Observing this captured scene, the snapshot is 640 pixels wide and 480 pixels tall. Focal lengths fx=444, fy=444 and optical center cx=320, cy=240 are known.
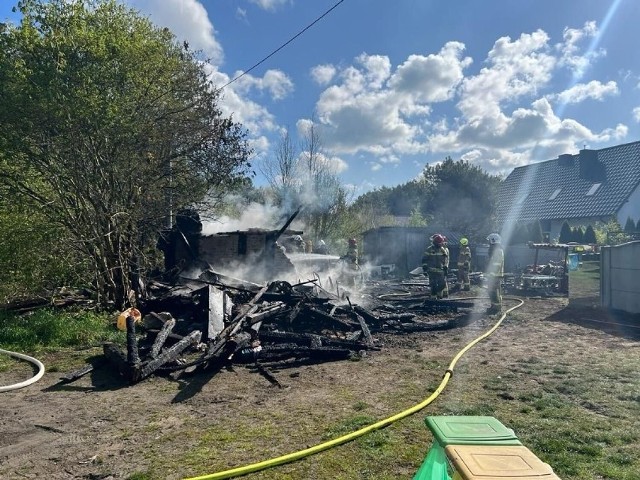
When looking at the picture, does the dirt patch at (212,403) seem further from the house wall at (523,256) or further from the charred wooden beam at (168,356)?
the house wall at (523,256)

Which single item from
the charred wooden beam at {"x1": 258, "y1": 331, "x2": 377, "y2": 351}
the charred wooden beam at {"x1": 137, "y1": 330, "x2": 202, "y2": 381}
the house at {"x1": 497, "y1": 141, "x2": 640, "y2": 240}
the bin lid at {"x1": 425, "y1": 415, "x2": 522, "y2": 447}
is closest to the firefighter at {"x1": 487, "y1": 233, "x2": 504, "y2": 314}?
the charred wooden beam at {"x1": 258, "y1": 331, "x2": 377, "y2": 351}

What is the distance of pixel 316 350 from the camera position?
7492 mm

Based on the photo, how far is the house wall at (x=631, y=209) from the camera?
2842 cm

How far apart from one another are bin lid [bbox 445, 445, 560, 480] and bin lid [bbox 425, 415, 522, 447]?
0.05 metres

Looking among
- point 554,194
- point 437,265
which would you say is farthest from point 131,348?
point 554,194

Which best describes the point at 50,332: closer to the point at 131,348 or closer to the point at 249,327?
the point at 131,348

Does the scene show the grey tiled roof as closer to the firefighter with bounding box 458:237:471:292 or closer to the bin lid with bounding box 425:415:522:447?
the firefighter with bounding box 458:237:471:292

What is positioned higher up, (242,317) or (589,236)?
(589,236)

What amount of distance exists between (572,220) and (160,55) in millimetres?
29572

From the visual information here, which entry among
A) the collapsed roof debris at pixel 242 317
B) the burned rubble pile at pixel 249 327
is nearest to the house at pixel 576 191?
the collapsed roof debris at pixel 242 317

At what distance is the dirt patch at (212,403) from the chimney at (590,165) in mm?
28381

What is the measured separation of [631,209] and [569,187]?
5.26m

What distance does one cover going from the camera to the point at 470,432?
7.68ft

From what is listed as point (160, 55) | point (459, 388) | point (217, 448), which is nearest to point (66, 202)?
point (160, 55)
